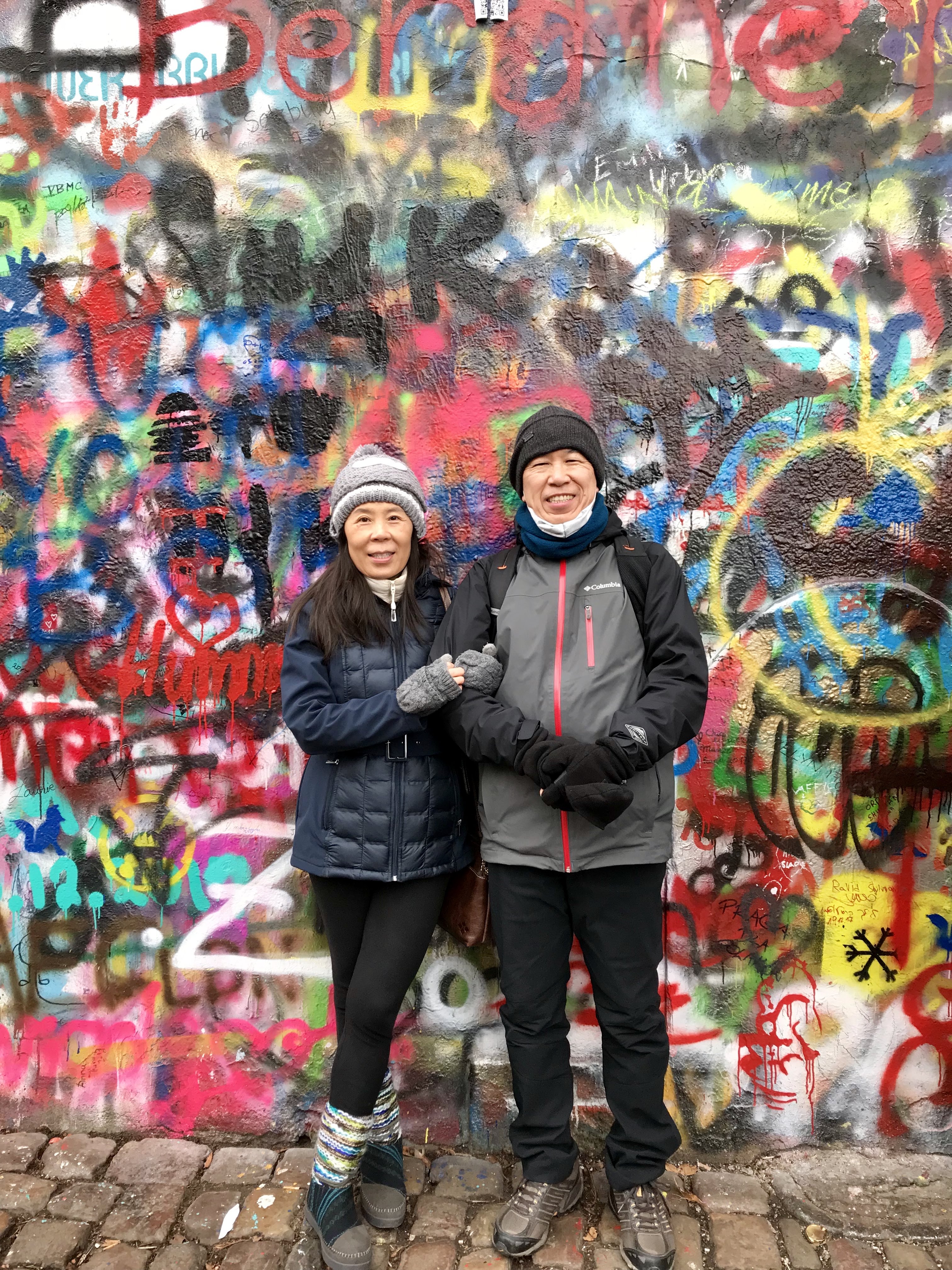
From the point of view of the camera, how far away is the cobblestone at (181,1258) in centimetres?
268

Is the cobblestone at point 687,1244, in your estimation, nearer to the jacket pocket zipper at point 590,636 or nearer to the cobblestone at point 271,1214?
the cobblestone at point 271,1214

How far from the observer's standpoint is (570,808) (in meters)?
2.48

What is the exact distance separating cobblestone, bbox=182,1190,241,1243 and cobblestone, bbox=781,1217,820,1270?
5.46 ft

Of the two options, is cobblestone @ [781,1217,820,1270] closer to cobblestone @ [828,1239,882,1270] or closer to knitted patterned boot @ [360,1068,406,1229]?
cobblestone @ [828,1239,882,1270]

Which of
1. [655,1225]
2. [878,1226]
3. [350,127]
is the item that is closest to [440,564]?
[350,127]

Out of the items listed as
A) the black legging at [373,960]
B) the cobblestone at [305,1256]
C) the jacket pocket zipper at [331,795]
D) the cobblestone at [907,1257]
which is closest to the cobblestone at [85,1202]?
the cobblestone at [305,1256]

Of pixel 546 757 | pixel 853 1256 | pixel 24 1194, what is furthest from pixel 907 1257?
pixel 24 1194

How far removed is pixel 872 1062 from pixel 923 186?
2897mm

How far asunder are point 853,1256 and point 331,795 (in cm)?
202

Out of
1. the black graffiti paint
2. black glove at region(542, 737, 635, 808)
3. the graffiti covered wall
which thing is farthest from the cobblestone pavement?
the black graffiti paint

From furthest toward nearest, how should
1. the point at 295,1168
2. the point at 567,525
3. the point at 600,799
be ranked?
the point at 295,1168 < the point at 567,525 < the point at 600,799

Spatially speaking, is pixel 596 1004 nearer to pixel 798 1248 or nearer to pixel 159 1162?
pixel 798 1248

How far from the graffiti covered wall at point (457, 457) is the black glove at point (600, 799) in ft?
2.61

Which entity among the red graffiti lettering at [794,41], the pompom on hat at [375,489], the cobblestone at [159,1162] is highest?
the red graffiti lettering at [794,41]
